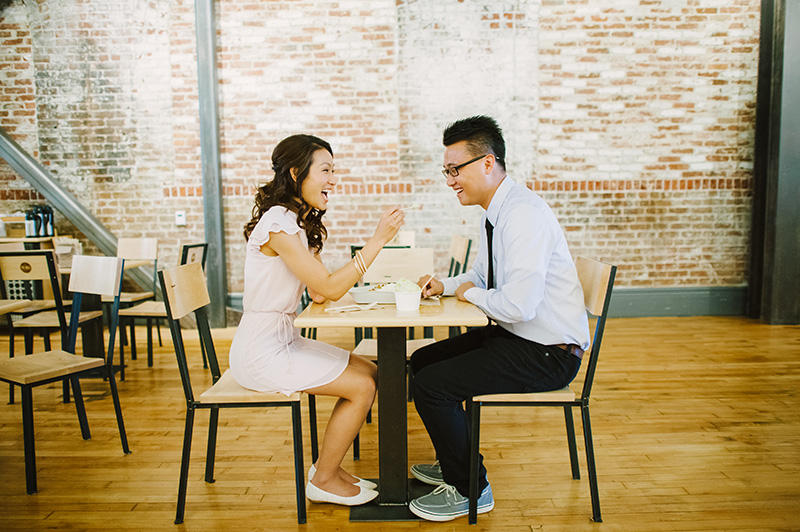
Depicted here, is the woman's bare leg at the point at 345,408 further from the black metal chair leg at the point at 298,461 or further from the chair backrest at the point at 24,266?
the chair backrest at the point at 24,266

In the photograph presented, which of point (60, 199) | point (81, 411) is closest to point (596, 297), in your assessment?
point (81, 411)

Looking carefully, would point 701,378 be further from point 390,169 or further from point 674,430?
point 390,169

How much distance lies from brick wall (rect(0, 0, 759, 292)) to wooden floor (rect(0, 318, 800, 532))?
6.87 ft

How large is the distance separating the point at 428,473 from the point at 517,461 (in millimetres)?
455

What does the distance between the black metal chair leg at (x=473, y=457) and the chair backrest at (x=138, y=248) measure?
11.8 feet

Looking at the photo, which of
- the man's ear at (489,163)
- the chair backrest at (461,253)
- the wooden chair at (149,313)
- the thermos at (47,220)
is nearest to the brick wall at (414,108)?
the thermos at (47,220)

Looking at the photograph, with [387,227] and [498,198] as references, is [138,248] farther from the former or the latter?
[498,198]

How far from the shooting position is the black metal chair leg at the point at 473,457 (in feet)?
6.67

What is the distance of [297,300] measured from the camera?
Answer: 2244 millimetres

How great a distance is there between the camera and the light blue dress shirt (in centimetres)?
202

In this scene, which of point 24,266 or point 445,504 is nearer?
point 445,504

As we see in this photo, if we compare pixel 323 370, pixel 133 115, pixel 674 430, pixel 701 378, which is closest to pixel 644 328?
pixel 701 378

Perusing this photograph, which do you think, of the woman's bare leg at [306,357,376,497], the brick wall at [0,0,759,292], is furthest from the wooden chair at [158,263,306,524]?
the brick wall at [0,0,759,292]

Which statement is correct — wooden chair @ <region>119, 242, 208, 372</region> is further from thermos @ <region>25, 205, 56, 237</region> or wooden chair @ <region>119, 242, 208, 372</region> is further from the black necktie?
the black necktie
